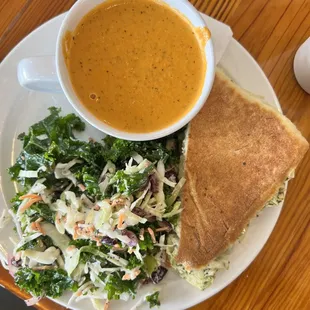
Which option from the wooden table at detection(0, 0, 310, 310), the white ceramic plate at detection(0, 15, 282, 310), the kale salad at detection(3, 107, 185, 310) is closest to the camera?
the kale salad at detection(3, 107, 185, 310)

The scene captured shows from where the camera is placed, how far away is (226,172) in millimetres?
1369

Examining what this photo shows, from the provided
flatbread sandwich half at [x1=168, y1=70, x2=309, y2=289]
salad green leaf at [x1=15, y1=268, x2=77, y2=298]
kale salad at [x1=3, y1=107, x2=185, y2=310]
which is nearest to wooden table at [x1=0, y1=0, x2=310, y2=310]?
flatbread sandwich half at [x1=168, y1=70, x2=309, y2=289]

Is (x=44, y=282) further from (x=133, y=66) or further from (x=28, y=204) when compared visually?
(x=133, y=66)

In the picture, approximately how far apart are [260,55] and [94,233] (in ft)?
Result: 2.65

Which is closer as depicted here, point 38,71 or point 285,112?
point 38,71

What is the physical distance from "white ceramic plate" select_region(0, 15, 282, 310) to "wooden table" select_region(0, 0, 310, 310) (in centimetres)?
13

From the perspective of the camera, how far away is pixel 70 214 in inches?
52.2

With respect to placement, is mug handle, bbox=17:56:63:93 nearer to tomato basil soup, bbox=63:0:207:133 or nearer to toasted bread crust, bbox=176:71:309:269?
tomato basil soup, bbox=63:0:207:133

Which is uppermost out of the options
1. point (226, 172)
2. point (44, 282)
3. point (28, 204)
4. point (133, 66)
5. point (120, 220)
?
point (133, 66)

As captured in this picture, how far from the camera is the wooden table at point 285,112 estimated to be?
158 cm

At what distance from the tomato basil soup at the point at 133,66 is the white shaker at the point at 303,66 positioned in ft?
1.51

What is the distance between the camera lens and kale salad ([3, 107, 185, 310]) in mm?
1329

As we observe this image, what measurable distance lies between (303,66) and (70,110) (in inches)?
29.8

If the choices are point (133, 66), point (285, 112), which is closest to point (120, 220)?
point (133, 66)
